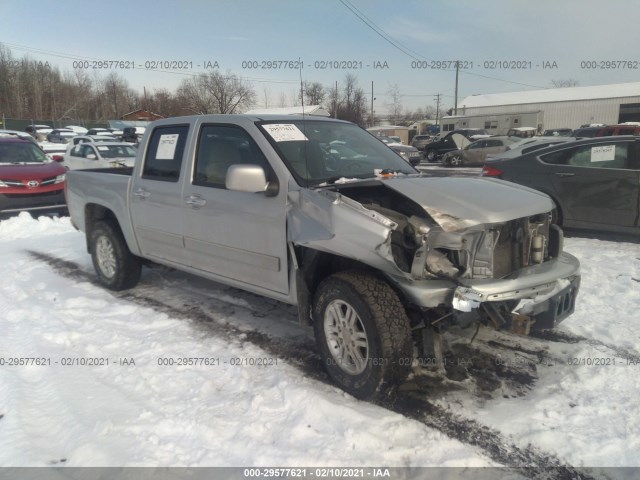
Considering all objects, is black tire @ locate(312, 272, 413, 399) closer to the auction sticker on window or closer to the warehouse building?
the auction sticker on window

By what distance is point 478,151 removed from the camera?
23125 mm

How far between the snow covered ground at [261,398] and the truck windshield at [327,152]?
150cm

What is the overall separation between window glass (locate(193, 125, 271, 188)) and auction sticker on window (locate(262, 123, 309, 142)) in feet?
0.57

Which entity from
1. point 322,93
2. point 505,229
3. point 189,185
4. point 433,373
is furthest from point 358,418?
point 322,93

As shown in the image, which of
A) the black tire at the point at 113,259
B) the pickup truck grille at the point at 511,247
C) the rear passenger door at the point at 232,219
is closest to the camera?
the pickup truck grille at the point at 511,247

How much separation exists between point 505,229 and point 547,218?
22.3 inches

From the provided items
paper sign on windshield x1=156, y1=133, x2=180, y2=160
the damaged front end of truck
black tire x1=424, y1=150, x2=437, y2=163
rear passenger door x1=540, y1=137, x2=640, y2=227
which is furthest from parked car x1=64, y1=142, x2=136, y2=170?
black tire x1=424, y1=150, x2=437, y2=163

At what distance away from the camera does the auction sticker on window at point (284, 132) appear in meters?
Result: 3.75

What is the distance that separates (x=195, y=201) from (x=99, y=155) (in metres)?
10.8

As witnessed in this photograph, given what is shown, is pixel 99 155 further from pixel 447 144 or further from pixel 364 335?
pixel 447 144

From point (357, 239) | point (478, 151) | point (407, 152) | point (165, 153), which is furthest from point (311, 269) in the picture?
point (478, 151)

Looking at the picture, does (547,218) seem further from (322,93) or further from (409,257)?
(322,93)

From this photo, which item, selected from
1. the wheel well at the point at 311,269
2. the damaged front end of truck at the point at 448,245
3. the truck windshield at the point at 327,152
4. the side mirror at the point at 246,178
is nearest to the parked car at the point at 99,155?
the truck windshield at the point at 327,152

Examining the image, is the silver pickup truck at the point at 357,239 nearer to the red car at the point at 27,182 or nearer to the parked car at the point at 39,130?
the red car at the point at 27,182
